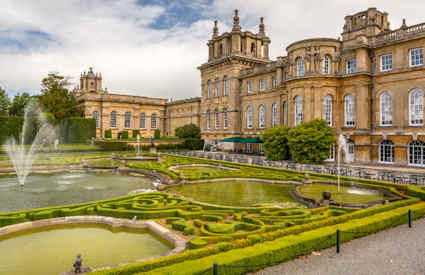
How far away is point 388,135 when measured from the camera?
2488 cm

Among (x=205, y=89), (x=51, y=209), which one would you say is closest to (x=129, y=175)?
(x=51, y=209)

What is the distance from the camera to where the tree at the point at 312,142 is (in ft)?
78.2

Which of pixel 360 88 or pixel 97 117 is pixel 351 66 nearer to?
pixel 360 88

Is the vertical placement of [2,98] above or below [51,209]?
above

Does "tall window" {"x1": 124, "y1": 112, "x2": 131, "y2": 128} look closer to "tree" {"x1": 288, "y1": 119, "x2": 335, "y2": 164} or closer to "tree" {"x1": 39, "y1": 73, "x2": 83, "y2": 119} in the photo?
"tree" {"x1": 39, "y1": 73, "x2": 83, "y2": 119}

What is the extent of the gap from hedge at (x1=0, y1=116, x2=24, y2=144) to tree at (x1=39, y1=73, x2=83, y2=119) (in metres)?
5.02

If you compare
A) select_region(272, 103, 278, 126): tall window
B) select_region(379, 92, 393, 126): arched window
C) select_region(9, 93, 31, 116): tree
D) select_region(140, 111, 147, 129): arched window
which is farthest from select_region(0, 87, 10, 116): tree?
select_region(379, 92, 393, 126): arched window

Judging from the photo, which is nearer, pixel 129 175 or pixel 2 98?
pixel 129 175

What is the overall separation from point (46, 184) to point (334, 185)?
16.2 meters

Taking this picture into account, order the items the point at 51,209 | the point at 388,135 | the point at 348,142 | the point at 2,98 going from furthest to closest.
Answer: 1. the point at 2,98
2. the point at 348,142
3. the point at 388,135
4. the point at 51,209

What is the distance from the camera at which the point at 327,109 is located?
91.0ft

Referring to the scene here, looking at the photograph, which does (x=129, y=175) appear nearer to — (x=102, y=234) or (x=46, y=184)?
(x=46, y=184)

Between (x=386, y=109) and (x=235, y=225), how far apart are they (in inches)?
888

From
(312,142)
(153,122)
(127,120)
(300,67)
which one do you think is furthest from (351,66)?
(153,122)
